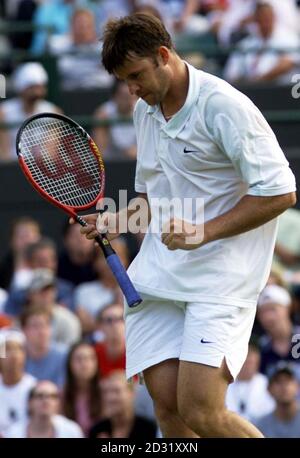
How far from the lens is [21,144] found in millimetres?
5832

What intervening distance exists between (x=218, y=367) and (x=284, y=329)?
12.6 ft

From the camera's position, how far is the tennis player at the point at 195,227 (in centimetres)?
→ 530

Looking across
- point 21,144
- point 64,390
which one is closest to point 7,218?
point 64,390

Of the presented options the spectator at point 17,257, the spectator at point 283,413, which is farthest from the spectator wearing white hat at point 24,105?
the spectator at point 283,413

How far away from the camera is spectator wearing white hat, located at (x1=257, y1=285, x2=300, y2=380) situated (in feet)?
30.1

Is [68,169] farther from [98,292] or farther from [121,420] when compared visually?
[98,292]

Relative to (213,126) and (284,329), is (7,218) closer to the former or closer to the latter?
(284,329)

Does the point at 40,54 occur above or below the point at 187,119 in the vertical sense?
below

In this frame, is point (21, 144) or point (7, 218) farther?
point (7, 218)

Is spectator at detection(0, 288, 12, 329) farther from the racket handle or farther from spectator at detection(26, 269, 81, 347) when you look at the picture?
the racket handle

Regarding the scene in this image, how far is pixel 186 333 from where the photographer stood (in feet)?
18.2

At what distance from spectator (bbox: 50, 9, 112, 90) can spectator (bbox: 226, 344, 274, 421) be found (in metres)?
4.12

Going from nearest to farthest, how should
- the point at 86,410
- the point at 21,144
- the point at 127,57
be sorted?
the point at 127,57 → the point at 21,144 → the point at 86,410

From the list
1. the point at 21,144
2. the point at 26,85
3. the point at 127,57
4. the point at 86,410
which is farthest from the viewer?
the point at 26,85
